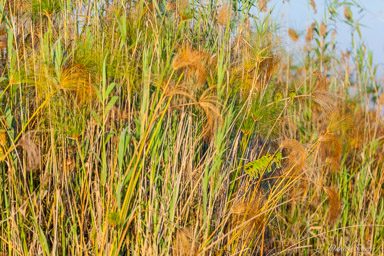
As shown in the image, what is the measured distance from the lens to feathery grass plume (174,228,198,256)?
1.70 m

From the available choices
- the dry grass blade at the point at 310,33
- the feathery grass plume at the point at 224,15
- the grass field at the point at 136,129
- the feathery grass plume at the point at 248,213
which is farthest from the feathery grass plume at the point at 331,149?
the dry grass blade at the point at 310,33

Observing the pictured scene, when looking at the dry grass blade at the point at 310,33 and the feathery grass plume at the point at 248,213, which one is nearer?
the feathery grass plume at the point at 248,213

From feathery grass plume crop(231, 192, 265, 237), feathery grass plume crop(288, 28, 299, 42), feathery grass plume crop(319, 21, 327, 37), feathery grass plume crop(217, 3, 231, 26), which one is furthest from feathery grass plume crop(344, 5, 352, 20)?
feathery grass plume crop(231, 192, 265, 237)

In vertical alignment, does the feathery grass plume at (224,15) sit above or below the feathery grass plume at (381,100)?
above

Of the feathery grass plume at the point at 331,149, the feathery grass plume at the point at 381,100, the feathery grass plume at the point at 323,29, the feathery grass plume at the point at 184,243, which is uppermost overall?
the feathery grass plume at the point at 323,29

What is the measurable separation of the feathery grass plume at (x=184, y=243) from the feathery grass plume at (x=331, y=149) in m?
0.67

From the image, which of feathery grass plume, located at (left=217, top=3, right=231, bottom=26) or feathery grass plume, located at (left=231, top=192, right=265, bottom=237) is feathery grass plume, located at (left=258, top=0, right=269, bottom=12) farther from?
feathery grass plume, located at (left=231, top=192, right=265, bottom=237)

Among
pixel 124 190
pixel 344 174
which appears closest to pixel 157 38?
pixel 124 190

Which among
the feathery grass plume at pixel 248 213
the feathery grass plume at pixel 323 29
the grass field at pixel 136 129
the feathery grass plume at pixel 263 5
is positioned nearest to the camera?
the grass field at pixel 136 129

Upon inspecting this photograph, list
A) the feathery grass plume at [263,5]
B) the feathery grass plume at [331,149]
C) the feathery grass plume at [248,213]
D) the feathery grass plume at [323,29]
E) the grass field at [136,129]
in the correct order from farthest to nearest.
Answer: the feathery grass plume at [323,29], the feathery grass plume at [263,5], the feathery grass plume at [331,149], the feathery grass plume at [248,213], the grass field at [136,129]

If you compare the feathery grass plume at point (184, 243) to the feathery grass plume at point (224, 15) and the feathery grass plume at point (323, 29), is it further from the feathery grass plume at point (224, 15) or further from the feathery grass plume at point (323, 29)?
the feathery grass plume at point (323, 29)

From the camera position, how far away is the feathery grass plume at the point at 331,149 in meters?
2.02

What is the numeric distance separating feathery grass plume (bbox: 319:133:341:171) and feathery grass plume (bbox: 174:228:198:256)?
67 cm

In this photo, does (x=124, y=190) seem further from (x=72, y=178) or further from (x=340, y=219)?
(x=340, y=219)
